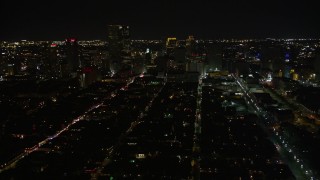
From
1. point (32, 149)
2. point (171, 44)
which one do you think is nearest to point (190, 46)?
point (171, 44)

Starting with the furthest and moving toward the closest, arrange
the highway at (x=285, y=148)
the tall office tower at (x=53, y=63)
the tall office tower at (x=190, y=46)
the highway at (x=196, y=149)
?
the tall office tower at (x=190, y=46), the tall office tower at (x=53, y=63), the highway at (x=196, y=149), the highway at (x=285, y=148)

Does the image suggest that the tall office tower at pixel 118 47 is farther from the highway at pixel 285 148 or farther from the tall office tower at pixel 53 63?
the highway at pixel 285 148

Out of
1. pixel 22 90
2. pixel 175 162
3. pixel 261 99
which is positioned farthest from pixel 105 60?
pixel 175 162

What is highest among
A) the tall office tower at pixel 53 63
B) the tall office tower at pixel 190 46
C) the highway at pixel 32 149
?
the tall office tower at pixel 190 46

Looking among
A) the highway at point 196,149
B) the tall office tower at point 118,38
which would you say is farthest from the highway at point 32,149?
the tall office tower at point 118,38

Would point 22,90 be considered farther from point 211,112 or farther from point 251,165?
point 251,165

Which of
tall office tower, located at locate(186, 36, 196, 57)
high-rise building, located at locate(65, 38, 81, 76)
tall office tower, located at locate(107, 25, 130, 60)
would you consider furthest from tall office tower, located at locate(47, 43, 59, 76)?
tall office tower, located at locate(186, 36, 196, 57)

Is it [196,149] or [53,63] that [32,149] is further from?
[53,63]

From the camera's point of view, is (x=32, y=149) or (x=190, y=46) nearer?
(x=32, y=149)

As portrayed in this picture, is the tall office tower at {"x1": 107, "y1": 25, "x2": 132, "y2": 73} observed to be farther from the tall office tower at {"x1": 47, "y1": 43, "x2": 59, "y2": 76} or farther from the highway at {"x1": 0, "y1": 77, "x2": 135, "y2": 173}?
the highway at {"x1": 0, "y1": 77, "x2": 135, "y2": 173}
